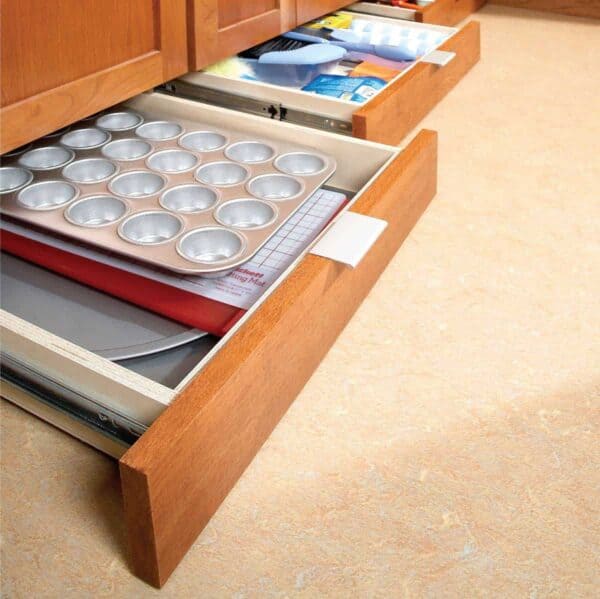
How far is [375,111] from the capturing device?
1.09 m

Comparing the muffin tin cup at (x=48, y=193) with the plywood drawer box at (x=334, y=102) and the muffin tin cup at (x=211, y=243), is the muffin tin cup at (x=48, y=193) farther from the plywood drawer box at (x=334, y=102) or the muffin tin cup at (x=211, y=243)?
the plywood drawer box at (x=334, y=102)

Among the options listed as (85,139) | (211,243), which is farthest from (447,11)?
(211,243)

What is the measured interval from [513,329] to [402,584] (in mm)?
365

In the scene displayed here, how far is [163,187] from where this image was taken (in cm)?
95

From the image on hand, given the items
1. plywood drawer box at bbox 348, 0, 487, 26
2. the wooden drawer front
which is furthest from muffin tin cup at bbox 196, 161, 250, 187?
the wooden drawer front

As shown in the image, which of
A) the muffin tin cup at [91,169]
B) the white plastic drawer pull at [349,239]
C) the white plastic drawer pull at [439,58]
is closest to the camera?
the white plastic drawer pull at [349,239]

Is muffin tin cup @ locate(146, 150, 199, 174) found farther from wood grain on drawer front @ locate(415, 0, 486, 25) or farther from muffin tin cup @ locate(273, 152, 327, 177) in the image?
wood grain on drawer front @ locate(415, 0, 486, 25)

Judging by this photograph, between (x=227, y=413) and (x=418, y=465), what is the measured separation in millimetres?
195

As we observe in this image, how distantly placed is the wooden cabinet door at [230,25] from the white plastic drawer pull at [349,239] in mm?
440

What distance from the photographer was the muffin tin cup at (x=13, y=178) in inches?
36.8

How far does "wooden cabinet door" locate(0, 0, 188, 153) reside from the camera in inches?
31.6

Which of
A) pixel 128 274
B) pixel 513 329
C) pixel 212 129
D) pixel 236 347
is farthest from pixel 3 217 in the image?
pixel 513 329

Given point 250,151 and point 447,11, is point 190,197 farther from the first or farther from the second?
point 447,11

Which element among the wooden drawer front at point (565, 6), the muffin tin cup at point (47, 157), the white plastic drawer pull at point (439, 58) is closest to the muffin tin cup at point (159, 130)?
the muffin tin cup at point (47, 157)
